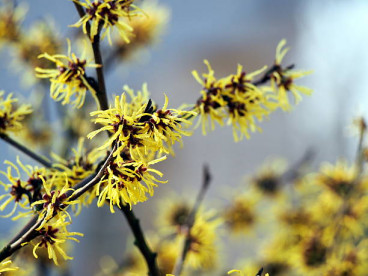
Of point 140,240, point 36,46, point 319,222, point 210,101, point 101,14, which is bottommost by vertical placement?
point 319,222

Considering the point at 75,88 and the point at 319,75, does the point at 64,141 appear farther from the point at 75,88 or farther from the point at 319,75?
the point at 319,75

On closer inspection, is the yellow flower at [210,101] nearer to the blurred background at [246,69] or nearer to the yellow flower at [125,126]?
the yellow flower at [125,126]

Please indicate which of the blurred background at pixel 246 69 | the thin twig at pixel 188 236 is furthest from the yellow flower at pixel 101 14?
the blurred background at pixel 246 69

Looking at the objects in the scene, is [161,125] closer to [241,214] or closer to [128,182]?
[128,182]

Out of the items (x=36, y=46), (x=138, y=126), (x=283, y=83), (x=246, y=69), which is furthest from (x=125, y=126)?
(x=246, y=69)

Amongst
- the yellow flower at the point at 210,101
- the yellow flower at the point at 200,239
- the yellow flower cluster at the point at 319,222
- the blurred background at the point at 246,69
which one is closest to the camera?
the yellow flower at the point at 210,101

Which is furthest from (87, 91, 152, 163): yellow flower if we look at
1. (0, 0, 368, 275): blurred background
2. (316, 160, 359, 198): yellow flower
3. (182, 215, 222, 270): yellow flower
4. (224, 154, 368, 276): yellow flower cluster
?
(0, 0, 368, 275): blurred background

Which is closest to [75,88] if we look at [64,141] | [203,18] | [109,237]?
[64,141]

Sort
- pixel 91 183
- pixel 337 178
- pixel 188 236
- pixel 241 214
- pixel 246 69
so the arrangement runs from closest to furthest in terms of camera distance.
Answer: pixel 91 183 → pixel 188 236 → pixel 337 178 → pixel 241 214 → pixel 246 69
